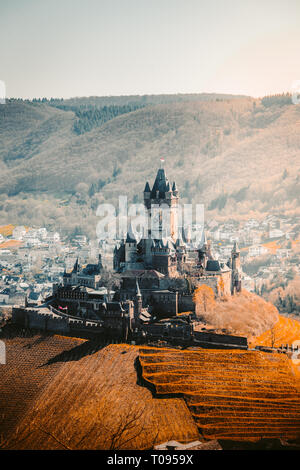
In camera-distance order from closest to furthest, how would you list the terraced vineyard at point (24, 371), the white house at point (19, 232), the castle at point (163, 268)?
the terraced vineyard at point (24, 371)
the castle at point (163, 268)
the white house at point (19, 232)

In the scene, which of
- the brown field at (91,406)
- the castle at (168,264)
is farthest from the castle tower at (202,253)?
the brown field at (91,406)

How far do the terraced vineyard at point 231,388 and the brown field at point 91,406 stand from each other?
114cm

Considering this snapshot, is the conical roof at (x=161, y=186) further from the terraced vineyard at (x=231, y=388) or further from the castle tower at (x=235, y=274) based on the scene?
the terraced vineyard at (x=231, y=388)

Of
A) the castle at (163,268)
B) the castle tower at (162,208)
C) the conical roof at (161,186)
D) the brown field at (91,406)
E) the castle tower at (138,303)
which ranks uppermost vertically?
the conical roof at (161,186)

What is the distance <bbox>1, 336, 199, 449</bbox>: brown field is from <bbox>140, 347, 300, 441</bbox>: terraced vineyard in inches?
45.0

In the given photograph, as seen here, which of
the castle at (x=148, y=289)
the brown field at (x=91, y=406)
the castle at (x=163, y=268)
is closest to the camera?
the brown field at (x=91, y=406)

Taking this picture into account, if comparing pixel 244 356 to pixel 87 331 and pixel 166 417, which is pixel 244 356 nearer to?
pixel 166 417

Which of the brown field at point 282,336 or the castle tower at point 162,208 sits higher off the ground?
the castle tower at point 162,208

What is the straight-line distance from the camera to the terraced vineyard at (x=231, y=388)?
41.8 metres

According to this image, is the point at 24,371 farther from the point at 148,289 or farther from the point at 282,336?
the point at 282,336

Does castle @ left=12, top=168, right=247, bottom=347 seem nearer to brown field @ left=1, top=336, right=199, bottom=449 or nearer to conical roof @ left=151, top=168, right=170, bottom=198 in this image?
conical roof @ left=151, top=168, right=170, bottom=198

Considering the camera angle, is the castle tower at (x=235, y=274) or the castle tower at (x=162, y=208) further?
the castle tower at (x=235, y=274)

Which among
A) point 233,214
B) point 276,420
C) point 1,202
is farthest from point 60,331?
point 1,202

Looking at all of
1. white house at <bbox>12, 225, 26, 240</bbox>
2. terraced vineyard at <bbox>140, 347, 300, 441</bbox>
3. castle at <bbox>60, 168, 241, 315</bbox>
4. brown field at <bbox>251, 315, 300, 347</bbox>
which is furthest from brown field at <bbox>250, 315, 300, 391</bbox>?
white house at <bbox>12, 225, 26, 240</bbox>
